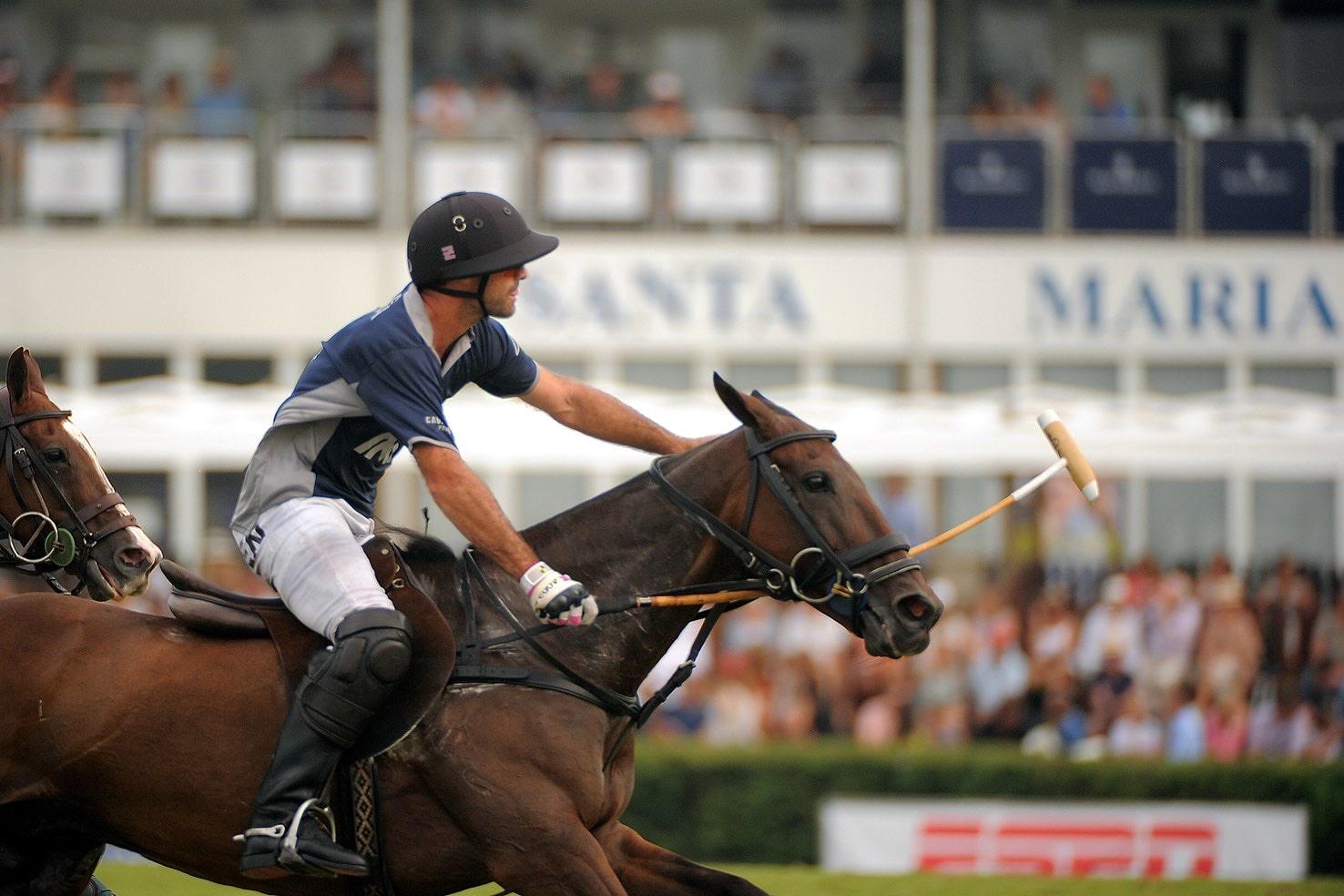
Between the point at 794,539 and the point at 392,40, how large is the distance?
14.9 metres

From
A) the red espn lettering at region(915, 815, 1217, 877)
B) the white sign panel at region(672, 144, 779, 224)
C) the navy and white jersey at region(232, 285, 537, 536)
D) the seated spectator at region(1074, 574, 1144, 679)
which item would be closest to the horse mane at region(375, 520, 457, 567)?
the navy and white jersey at region(232, 285, 537, 536)

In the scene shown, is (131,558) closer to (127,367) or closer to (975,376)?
(127,367)

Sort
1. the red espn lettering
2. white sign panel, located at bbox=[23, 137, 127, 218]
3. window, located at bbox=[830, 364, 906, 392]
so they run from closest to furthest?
the red espn lettering, white sign panel, located at bbox=[23, 137, 127, 218], window, located at bbox=[830, 364, 906, 392]

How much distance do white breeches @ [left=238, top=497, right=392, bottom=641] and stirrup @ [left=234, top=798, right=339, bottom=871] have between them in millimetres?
455

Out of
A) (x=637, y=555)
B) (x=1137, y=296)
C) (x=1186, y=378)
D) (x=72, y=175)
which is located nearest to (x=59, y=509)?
(x=637, y=555)

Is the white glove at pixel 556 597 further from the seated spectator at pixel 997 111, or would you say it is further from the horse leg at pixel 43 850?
the seated spectator at pixel 997 111

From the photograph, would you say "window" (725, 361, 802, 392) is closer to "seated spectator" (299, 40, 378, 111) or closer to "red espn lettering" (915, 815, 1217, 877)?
"seated spectator" (299, 40, 378, 111)

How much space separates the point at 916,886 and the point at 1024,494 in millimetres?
3670

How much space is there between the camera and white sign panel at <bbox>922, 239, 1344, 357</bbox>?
1936 centimetres

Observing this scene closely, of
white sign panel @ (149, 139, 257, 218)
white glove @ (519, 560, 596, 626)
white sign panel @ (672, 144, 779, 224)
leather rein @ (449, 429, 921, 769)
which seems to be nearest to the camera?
white glove @ (519, 560, 596, 626)

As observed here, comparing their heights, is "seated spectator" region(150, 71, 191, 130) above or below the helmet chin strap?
above

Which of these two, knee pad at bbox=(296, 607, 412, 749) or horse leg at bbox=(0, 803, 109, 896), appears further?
horse leg at bbox=(0, 803, 109, 896)

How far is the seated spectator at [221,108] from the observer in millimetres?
19281

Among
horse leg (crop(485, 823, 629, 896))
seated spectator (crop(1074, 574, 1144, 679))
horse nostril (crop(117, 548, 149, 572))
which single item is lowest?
seated spectator (crop(1074, 574, 1144, 679))
